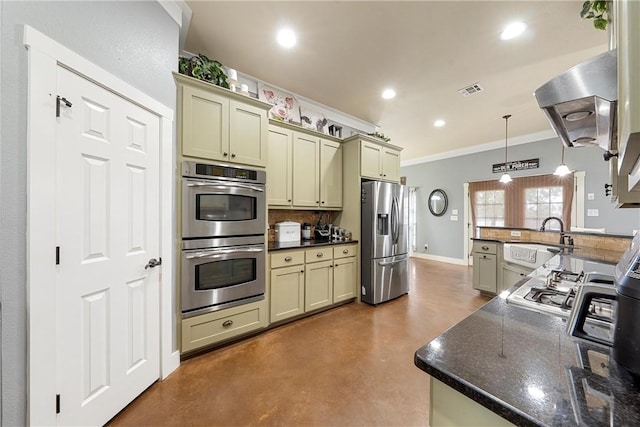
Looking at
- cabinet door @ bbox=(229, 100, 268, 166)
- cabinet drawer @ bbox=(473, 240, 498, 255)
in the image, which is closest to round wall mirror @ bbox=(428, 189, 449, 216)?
cabinet drawer @ bbox=(473, 240, 498, 255)

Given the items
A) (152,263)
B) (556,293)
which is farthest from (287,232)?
(556,293)

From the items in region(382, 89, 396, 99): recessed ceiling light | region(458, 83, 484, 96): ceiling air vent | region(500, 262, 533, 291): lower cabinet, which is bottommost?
region(500, 262, 533, 291): lower cabinet

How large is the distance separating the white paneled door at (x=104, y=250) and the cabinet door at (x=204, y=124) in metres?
0.29

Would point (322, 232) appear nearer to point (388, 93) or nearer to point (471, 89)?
point (388, 93)

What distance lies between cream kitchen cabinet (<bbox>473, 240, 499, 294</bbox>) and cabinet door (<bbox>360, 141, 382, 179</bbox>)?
1.89 metres

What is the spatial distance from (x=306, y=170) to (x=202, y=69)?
1.48 metres

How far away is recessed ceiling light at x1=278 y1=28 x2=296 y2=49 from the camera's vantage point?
218 cm

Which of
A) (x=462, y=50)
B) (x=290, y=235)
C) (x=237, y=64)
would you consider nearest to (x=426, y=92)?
(x=462, y=50)

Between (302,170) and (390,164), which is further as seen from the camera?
(390,164)

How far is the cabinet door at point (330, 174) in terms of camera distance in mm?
3258

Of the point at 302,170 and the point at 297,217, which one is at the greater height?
the point at 302,170

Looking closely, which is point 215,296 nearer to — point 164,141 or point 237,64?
point 164,141

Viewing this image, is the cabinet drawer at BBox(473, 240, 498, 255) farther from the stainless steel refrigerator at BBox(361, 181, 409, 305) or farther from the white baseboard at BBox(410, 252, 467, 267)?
the white baseboard at BBox(410, 252, 467, 267)

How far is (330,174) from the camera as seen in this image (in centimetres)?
335
